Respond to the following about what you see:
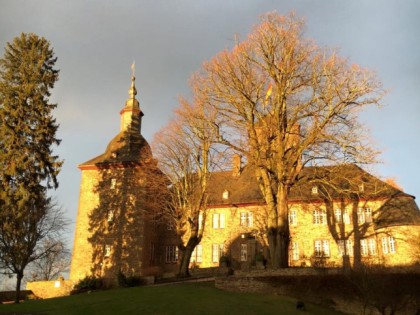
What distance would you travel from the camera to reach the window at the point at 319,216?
3562 cm

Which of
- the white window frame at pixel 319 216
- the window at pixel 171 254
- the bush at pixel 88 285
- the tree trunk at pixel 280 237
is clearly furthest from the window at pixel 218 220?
the tree trunk at pixel 280 237

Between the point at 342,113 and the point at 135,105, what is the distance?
23.0m

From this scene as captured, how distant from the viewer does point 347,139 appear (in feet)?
73.8

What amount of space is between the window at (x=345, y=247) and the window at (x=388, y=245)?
2.80 m

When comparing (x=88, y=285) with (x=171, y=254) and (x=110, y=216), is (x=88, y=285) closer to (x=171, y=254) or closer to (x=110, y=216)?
(x=110, y=216)

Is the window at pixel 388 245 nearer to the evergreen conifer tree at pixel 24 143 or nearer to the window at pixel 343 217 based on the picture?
the window at pixel 343 217

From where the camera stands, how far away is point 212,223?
124 ft

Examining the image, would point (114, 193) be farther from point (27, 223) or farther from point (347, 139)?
point (347, 139)

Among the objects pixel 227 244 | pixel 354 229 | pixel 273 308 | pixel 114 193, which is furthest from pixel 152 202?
pixel 273 308

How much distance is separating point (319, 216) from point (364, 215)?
11.5 ft

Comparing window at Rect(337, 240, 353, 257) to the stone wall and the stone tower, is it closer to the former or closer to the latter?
the stone tower

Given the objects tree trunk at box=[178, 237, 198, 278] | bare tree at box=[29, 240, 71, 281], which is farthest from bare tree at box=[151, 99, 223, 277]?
bare tree at box=[29, 240, 71, 281]

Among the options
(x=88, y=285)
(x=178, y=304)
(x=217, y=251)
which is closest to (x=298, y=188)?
(x=217, y=251)

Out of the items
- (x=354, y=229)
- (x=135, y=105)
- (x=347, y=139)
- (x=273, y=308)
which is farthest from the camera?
(x=135, y=105)
